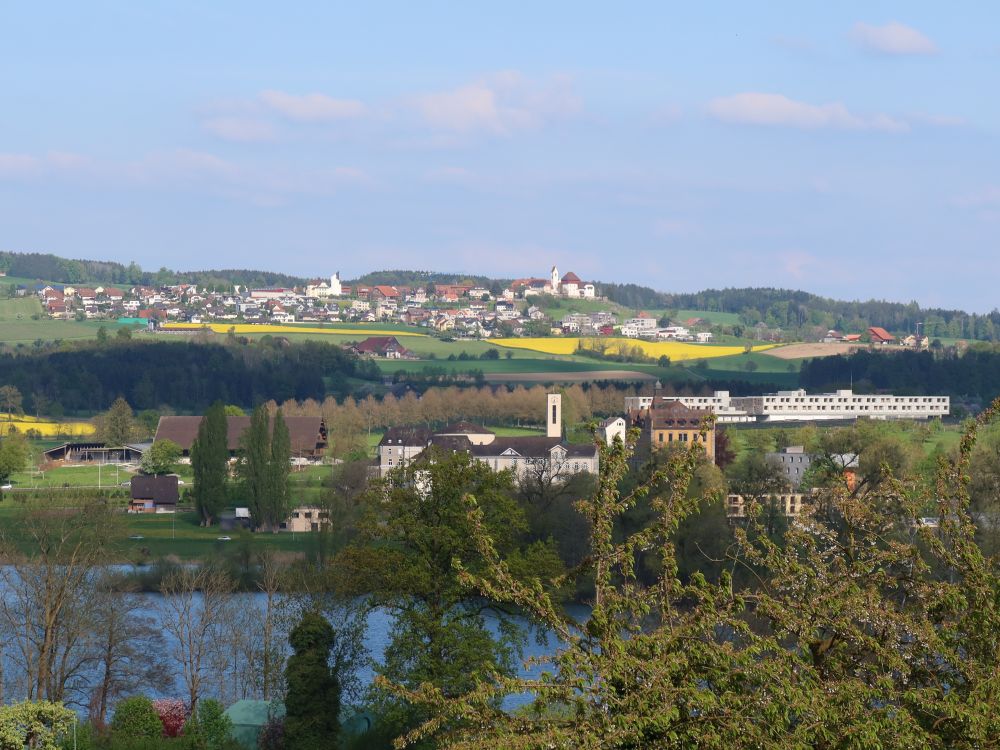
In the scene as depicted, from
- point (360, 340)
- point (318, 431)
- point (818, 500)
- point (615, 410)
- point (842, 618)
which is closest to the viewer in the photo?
point (842, 618)

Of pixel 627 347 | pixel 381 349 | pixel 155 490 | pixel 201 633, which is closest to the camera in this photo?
pixel 201 633

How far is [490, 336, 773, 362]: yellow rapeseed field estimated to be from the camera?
16588 centimetres

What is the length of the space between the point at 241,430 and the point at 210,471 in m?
23.7

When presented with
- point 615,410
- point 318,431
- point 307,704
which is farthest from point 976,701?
point 615,410

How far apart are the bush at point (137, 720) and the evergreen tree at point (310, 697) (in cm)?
246

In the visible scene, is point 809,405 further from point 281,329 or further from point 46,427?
point 281,329

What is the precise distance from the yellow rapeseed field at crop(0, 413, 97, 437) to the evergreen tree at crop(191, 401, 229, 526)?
35431 millimetres

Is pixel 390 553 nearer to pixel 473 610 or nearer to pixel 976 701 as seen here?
pixel 473 610

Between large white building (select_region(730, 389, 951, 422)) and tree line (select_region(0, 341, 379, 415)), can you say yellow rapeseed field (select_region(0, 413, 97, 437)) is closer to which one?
tree line (select_region(0, 341, 379, 415))

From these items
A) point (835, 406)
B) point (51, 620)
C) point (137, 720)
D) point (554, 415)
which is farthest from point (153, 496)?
point (835, 406)

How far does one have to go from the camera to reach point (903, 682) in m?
12.6

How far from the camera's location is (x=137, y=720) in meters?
27.2

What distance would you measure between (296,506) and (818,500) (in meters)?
52.5

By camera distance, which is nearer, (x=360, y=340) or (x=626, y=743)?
(x=626, y=743)
